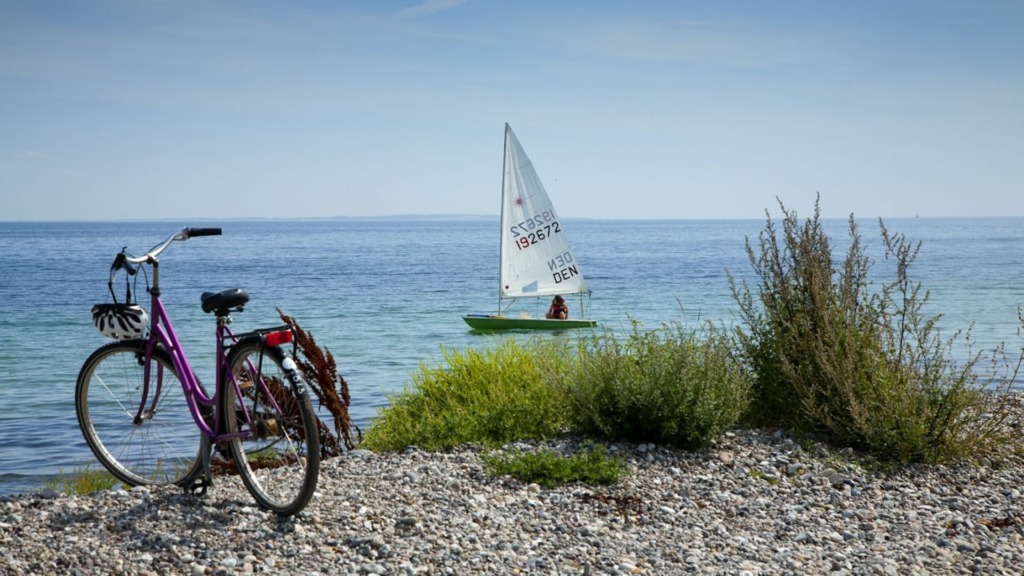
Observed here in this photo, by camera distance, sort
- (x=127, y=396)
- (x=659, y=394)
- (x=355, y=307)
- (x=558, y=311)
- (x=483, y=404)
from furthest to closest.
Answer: (x=355, y=307)
(x=558, y=311)
(x=483, y=404)
(x=659, y=394)
(x=127, y=396)

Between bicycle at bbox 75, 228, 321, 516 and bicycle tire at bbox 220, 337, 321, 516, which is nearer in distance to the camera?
bicycle tire at bbox 220, 337, 321, 516

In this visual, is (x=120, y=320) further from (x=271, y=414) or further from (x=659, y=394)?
(x=659, y=394)

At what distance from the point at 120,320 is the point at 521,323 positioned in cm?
1937

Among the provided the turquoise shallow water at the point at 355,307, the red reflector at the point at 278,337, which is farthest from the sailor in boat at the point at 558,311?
the red reflector at the point at 278,337

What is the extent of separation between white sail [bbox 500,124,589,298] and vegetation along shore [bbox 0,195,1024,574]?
15.3 metres

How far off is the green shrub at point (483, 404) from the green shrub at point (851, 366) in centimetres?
190

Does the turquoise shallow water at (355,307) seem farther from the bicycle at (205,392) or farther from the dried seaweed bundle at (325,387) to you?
the bicycle at (205,392)

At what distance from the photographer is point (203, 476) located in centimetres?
567

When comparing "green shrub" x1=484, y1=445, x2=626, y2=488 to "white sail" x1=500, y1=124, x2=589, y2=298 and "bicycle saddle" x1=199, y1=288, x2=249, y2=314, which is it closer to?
"bicycle saddle" x1=199, y1=288, x2=249, y2=314

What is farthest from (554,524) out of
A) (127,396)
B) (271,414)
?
(127,396)

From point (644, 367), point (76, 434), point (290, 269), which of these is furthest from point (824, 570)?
point (290, 269)

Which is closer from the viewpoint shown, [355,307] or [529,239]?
[529,239]

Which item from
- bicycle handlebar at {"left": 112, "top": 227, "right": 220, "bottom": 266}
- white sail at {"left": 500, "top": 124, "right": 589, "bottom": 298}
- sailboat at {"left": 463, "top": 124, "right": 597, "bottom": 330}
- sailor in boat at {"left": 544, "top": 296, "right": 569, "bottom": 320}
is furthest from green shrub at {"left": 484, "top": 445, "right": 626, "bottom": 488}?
sailor in boat at {"left": 544, "top": 296, "right": 569, "bottom": 320}

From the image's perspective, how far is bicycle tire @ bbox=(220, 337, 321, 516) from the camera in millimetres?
4953
